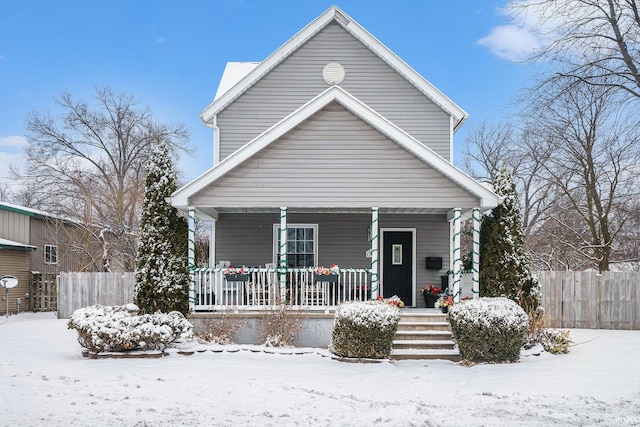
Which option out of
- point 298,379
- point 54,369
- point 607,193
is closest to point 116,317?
point 54,369

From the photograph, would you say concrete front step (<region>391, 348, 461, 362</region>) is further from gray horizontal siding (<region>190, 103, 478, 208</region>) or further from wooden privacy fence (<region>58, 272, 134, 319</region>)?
wooden privacy fence (<region>58, 272, 134, 319</region>)

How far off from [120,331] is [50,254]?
49.8ft

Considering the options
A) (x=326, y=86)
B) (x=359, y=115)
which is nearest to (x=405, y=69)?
(x=326, y=86)

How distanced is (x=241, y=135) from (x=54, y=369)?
26.6 ft

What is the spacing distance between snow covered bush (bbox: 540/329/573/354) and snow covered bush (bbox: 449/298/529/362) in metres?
1.18

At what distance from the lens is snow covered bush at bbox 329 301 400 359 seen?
1109 centimetres

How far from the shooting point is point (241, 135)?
15945 mm

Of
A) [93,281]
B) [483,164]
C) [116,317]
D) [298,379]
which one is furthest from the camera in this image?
[483,164]

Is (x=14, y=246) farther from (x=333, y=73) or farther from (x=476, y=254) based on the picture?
(x=476, y=254)

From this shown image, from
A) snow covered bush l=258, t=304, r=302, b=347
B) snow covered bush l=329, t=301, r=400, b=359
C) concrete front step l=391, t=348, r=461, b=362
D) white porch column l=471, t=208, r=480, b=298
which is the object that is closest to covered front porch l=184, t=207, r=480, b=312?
white porch column l=471, t=208, r=480, b=298

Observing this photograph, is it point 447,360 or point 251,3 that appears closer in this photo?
point 447,360

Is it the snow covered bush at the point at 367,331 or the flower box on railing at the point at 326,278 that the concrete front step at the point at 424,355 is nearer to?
the snow covered bush at the point at 367,331

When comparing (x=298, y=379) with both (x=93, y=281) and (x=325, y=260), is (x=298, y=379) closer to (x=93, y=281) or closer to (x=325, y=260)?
(x=325, y=260)

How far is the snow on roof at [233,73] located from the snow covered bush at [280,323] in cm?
789
